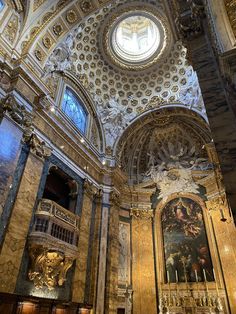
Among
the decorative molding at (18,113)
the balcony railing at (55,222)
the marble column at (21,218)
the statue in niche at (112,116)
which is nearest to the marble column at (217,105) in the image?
the decorative molding at (18,113)

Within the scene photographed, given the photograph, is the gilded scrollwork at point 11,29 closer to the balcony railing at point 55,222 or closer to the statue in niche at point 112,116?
the statue in niche at point 112,116

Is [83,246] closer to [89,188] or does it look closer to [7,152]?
[89,188]

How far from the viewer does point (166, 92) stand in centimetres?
1599

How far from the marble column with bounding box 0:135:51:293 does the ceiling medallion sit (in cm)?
832

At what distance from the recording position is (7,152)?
7.95 m

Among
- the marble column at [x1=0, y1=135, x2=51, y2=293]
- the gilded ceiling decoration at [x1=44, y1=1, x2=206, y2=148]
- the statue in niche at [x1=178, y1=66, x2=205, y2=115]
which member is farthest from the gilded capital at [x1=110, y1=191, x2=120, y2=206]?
the statue in niche at [x1=178, y1=66, x2=205, y2=115]

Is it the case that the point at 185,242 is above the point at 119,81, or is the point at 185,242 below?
below

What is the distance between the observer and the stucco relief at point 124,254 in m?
13.3

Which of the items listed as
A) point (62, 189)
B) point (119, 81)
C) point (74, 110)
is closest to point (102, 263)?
point (62, 189)

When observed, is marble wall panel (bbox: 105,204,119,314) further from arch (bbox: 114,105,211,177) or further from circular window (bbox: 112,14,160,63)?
circular window (bbox: 112,14,160,63)

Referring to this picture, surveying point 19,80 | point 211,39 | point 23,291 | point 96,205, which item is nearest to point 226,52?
point 211,39

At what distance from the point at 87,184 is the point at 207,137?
28.0 feet

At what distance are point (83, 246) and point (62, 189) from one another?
10.6ft

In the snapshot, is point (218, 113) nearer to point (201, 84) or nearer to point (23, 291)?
point (201, 84)
